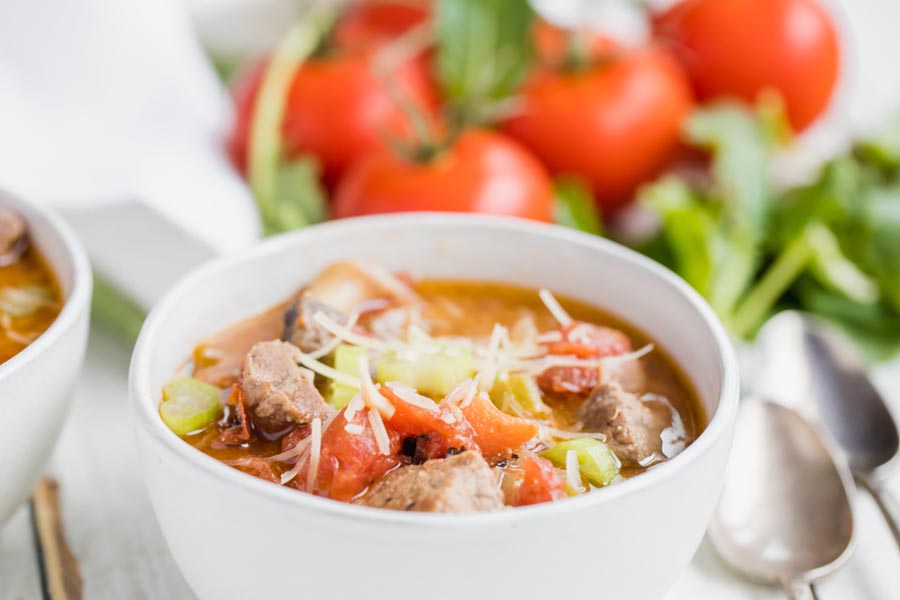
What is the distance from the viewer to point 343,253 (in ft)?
7.73

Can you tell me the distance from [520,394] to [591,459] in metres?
0.25

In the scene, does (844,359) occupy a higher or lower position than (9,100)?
lower

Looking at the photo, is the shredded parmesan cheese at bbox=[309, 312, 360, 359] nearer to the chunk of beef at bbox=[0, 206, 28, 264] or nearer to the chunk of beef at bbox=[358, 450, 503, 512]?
the chunk of beef at bbox=[358, 450, 503, 512]

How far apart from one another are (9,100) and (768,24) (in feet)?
8.97

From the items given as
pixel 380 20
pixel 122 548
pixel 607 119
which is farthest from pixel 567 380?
pixel 380 20

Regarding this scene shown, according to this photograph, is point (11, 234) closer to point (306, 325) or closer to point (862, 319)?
point (306, 325)

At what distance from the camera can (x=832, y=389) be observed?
274cm

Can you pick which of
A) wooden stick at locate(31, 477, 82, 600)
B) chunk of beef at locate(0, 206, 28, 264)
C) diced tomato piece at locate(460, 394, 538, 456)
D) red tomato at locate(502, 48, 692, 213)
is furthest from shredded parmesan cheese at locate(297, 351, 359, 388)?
red tomato at locate(502, 48, 692, 213)

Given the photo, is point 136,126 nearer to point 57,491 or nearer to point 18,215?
point 18,215

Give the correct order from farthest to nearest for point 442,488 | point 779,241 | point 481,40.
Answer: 1. point 481,40
2. point 779,241
3. point 442,488

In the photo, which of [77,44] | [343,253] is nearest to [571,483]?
[343,253]

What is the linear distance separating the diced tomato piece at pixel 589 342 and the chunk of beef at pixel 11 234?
122 centimetres

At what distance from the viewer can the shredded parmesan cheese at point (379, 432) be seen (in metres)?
1.68

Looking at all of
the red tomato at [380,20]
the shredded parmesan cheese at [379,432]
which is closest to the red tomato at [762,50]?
the red tomato at [380,20]
